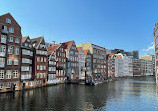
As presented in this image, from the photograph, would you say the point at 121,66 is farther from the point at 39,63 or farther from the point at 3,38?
the point at 3,38

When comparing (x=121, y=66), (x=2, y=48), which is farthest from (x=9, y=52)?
(x=121, y=66)

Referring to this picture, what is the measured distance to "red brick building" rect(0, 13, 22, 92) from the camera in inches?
2031

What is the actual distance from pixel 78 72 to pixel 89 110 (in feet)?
237

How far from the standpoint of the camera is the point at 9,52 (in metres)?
54.0

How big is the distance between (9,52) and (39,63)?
17669 millimetres

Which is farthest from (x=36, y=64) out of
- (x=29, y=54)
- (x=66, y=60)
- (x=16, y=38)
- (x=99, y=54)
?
(x=99, y=54)

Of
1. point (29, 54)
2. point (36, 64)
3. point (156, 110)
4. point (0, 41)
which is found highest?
point (0, 41)

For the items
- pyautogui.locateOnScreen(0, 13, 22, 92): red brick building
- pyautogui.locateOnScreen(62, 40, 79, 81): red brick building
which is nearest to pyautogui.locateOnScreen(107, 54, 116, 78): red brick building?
pyautogui.locateOnScreen(62, 40, 79, 81): red brick building

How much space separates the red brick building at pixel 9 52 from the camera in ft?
169

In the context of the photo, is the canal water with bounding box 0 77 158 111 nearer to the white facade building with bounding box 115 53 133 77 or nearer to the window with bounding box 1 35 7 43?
the window with bounding box 1 35 7 43

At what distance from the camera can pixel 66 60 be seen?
93625 millimetres

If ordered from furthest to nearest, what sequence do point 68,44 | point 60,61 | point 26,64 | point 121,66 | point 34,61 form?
point 121,66 → point 68,44 → point 60,61 → point 34,61 → point 26,64

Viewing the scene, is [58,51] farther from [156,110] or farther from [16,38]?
[156,110]

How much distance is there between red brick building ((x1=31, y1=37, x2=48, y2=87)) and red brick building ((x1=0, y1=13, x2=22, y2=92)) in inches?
406
